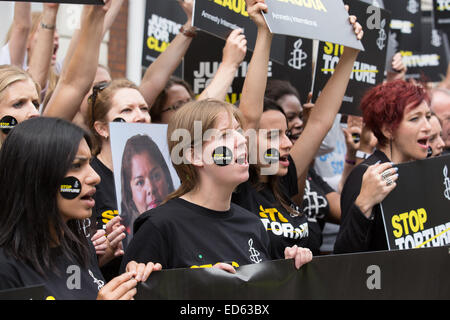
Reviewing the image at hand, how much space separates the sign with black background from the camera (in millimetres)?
4660

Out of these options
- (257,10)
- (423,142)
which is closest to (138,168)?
(257,10)

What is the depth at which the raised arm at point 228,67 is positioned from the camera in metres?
3.78

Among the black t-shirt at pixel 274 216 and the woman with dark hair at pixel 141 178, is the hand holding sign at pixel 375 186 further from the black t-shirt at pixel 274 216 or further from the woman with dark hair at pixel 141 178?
the woman with dark hair at pixel 141 178

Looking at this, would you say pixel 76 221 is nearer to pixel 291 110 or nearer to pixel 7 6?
pixel 291 110

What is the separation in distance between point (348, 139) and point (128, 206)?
2.30 metres

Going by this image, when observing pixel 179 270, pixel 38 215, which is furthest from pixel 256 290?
pixel 38 215

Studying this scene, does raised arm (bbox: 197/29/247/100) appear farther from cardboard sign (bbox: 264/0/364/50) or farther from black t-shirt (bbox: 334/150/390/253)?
black t-shirt (bbox: 334/150/390/253)

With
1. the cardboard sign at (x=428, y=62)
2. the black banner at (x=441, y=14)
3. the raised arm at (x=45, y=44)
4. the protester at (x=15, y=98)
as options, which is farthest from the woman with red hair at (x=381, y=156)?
the cardboard sign at (x=428, y=62)

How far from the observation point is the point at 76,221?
2.61m

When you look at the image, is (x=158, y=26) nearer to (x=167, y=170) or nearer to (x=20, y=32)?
(x=20, y=32)

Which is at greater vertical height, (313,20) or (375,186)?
(313,20)

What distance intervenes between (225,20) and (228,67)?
1.13 feet

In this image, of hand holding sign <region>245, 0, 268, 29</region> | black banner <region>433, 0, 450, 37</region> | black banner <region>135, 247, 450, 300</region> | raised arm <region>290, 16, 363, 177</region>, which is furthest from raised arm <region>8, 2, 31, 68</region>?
black banner <region>433, 0, 450, 37</region>

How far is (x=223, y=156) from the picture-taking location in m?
2.94
